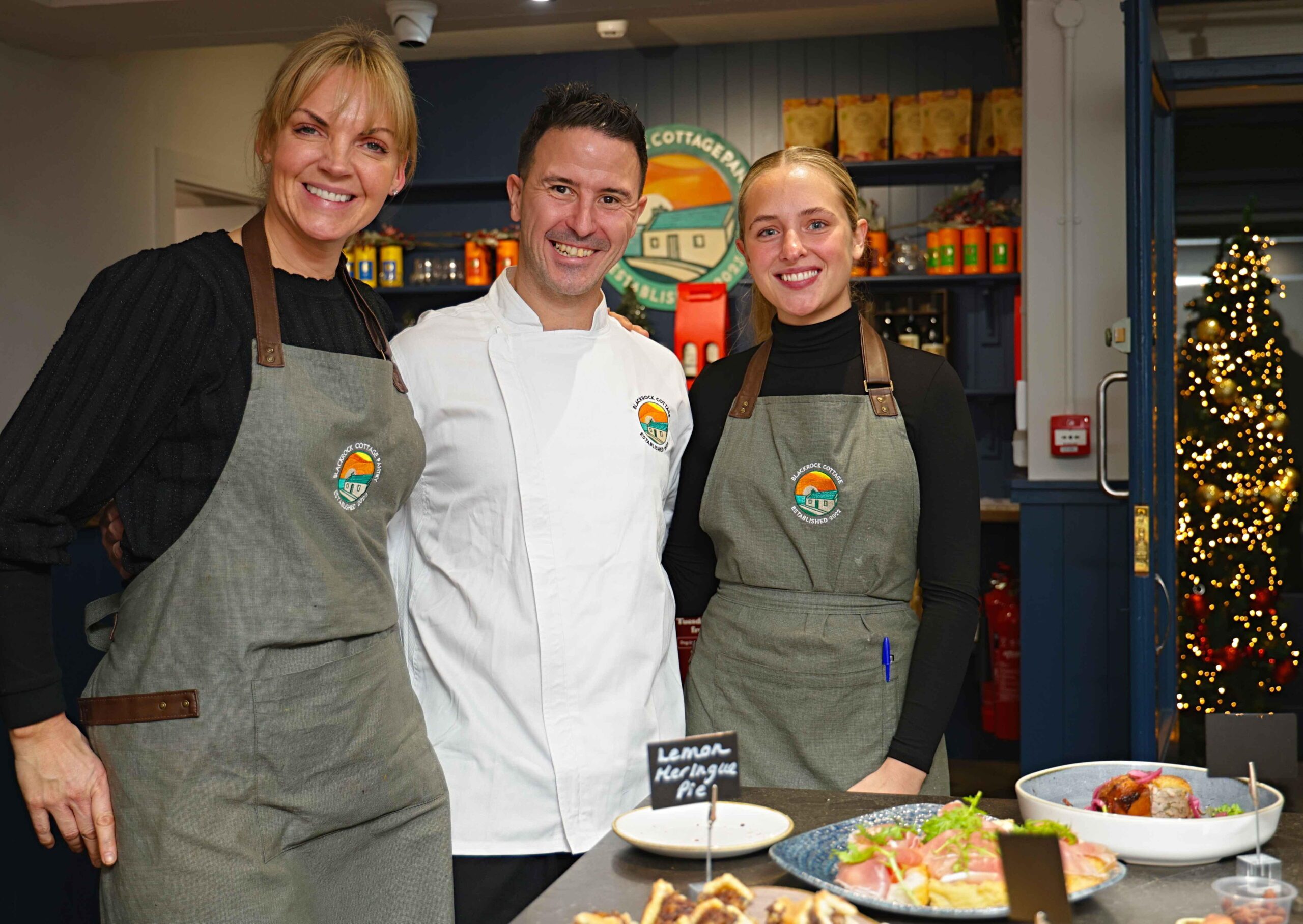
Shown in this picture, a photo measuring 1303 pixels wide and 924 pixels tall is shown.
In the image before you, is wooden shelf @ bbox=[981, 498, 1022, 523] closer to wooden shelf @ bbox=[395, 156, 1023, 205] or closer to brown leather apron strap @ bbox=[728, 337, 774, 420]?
wooden shelf @ bbox=[395, 156, 1023, 205]

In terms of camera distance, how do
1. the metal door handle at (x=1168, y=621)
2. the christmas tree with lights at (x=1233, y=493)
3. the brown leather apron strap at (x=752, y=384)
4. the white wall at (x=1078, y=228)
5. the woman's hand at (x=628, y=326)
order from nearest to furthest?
the brown leather apron strap at (x=752, y=384) → the woman's hand at (x=628, y=326) → the metal door handle at (x=1168, y=621) → the white wall at (x=1078, y=228) → the christmas tree with lights at (x=1233, y=493)

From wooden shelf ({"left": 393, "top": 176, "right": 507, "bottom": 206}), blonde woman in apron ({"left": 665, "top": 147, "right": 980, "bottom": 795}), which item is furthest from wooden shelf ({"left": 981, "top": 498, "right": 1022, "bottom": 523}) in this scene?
blonde woman in apron ({"left": 665, "top": 147, "right": 980, "bottom": 795})

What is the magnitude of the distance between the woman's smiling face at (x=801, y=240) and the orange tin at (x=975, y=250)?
13.3ft

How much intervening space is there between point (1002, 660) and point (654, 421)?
359cm

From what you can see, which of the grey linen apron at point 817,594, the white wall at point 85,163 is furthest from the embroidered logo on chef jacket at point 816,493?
the white wall at point 85,163

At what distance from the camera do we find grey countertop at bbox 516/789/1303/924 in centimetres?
115

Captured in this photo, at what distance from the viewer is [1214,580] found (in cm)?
554

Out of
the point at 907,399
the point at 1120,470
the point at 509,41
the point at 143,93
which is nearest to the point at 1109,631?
the point at 1120,470

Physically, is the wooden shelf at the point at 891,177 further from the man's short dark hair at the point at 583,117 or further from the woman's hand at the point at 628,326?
the man's short dark hair at the point at 583,117

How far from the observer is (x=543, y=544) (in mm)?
1839

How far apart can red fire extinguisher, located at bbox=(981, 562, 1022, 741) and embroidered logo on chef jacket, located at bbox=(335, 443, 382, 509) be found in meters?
3.98

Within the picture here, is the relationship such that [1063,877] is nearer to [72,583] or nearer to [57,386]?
[57,386]

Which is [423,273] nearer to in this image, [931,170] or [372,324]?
[931,170]

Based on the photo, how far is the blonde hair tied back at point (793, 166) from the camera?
2.01 meters
